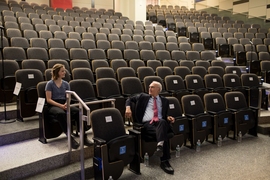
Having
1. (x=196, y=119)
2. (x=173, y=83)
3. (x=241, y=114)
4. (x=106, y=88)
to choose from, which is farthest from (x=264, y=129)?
(x=106, y=88)

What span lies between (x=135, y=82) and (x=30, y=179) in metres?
1.75

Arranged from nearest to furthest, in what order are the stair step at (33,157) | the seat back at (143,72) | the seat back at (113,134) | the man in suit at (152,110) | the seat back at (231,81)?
the stair step at (33,157)
the seat back at (113,134)
the man in suit at (152,110)
the seat back at (143,72)
the seat back at (231,81)

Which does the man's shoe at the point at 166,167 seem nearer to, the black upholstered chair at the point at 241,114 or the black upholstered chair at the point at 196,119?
the black upholstered chair at the point at 196,119

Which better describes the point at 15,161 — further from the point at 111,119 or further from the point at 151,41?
the point at 151,41

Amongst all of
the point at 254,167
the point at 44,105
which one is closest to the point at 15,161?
the point at 44,105

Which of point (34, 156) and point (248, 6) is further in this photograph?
point (248, 6)

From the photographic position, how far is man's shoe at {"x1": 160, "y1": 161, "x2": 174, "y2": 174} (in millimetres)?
2334

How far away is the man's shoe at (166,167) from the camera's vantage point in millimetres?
2334

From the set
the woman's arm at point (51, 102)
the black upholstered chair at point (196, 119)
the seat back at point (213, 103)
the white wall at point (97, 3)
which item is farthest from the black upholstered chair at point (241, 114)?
the white wall at point (97, 3)

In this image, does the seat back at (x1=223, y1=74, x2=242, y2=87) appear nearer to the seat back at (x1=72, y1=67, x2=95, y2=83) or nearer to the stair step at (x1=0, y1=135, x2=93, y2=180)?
the seat back at (x1=72, y1=67, x2=95, y2=83)

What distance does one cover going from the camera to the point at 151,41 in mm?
5734

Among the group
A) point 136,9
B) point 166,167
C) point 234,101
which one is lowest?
point 166,167

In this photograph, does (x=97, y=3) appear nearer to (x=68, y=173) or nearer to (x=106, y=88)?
(x=106, y=88)

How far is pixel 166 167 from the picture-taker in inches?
93.6
